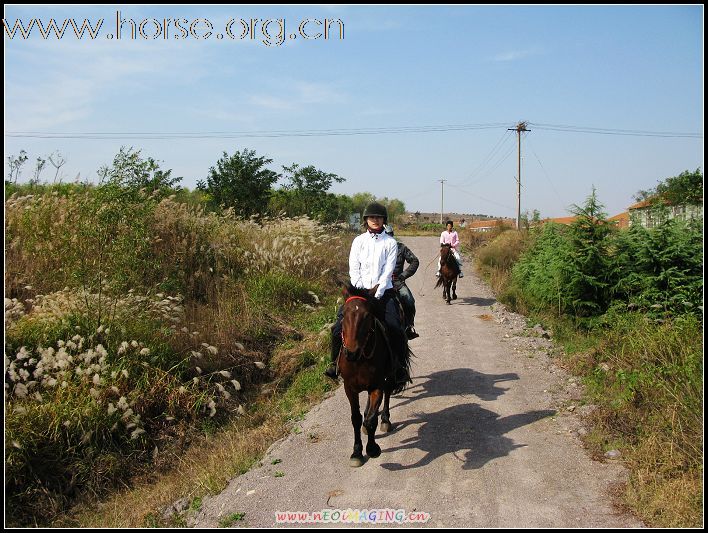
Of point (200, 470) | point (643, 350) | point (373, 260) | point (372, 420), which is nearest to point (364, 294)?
point (373, 260)

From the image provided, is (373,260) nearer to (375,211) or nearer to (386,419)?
(375,211)

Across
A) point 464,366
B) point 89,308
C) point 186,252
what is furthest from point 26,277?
point 464,366

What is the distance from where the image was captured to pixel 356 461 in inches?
246

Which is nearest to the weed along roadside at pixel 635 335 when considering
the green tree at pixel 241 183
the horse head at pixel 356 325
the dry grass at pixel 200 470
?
the horse head at pixel 356 325

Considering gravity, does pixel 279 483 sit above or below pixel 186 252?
below

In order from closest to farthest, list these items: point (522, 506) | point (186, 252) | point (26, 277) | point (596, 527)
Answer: point (596, 527) → point (522, 506) → point (26, 277) → point (186, 252)

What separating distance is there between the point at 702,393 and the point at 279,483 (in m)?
4.93

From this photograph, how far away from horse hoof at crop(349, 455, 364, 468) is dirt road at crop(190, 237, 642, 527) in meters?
0.05

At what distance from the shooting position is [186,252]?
13719mm

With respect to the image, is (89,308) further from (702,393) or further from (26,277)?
(702,393)

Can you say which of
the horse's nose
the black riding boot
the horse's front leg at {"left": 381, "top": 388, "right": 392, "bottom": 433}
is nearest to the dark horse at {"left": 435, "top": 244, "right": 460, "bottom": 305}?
the horse's front leg at {"left": 381, "top": 388, "right": 392, "bottom": 433}

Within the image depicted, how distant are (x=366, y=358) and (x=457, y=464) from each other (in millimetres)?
1651

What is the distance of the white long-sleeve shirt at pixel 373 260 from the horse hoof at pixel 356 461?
6.70 feet

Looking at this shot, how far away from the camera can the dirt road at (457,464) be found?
5.30 meters
